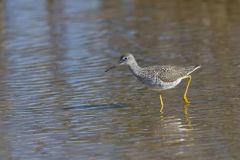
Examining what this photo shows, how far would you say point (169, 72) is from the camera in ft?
36.9

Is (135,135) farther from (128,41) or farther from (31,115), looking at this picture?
(128,41)

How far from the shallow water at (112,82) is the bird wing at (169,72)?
0.40 meters

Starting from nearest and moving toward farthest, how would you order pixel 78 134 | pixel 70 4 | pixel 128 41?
pixel 78 134 → pixel 128 41 → pixel 70 4

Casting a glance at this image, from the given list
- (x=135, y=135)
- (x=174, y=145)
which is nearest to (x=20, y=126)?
(x=135, y=135)

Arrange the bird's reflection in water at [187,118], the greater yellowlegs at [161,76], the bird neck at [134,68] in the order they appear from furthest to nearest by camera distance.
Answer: the bird neck at [134,68]
the greater yellowlegs at [161,76]
the bird's reflection in water at [187,118]

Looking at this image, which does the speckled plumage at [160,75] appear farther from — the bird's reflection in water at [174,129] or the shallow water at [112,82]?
the bird's reflection in water at [174,129]

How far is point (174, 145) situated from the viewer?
9.20 metres

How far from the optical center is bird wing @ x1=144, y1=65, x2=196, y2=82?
11125mm

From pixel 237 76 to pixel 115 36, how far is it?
4663mm

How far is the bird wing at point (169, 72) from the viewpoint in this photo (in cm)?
1112

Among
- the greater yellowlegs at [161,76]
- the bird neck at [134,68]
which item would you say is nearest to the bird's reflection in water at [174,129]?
the greater yellowlegs at [161,76]

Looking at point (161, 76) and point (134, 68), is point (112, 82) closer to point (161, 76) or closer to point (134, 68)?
point (134, 68)

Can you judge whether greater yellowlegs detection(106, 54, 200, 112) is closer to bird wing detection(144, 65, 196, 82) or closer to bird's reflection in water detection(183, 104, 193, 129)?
bird wing detection(144, 65, 196, 82)

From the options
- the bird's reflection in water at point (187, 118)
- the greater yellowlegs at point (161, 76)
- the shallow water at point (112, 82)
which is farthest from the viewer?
the greater yellowlegs at point (161, 76)
